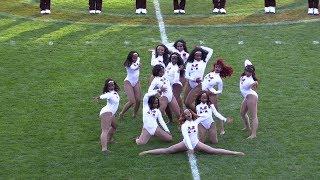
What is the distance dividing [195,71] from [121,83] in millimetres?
2538

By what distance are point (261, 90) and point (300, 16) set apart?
17.7 ft

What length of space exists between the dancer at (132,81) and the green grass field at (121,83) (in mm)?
298

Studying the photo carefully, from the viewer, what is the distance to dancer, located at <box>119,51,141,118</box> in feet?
42.8

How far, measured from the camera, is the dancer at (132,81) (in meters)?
13.0

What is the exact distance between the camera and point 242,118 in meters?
12.8

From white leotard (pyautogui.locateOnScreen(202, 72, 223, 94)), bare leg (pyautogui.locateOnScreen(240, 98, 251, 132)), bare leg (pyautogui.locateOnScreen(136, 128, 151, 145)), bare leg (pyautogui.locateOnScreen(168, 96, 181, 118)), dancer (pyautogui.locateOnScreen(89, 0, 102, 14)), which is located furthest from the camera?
dancer (pyautogui.locateOnScreen(89, 0, 102, 14))

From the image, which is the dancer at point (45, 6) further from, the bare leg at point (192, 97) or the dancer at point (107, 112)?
the dancer at point (107, 112)

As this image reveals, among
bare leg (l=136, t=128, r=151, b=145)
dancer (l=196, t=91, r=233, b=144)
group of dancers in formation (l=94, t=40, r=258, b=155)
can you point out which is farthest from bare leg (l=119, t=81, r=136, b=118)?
dancer (l=196, t=91, r=233, b=144)

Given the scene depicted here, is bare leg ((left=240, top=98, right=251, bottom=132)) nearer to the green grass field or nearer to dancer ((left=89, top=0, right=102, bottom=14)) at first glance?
the green grass field

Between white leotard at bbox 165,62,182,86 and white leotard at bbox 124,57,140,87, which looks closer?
white leotard at bbox 165,62,182,86

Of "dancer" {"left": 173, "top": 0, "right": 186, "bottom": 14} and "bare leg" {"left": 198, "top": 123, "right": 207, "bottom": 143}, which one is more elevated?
"dancer" {"left": 173, "top": 0, "right": 186, "bottom": 14}

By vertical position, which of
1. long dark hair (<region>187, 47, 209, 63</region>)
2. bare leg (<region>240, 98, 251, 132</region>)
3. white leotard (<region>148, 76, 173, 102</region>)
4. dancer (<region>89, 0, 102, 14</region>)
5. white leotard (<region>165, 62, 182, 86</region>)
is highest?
dancer (<region>89, 0, 102, 14</region>)

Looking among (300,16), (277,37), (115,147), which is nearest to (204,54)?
(115,147)

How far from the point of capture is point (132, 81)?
13.2 meters
